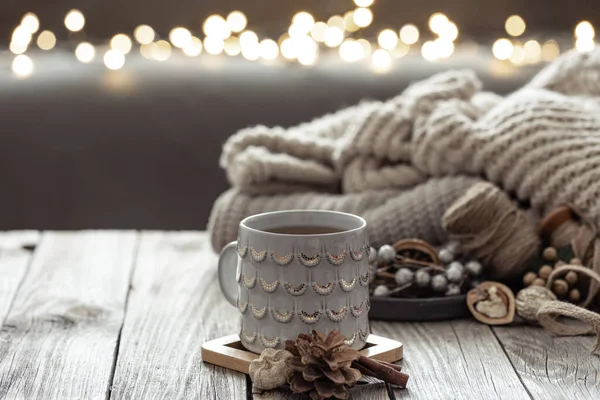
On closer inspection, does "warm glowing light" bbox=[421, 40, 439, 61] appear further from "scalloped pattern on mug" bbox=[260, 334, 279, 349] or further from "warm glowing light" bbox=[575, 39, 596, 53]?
"scalloped pattern on mug" bbox=[260, 334, 279, 349]

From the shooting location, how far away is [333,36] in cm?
176

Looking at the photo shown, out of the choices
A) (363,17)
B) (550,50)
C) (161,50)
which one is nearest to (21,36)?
(161,50)

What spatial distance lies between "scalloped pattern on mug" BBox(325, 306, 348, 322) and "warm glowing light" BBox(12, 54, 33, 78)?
3.50ft

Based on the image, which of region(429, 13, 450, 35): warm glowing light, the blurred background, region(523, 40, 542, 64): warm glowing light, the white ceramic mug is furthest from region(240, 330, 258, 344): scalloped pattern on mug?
region(429, 13, 450, 35): warm glowing light

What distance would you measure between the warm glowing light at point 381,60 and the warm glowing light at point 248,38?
9.8 inches

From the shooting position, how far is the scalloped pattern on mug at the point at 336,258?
0.61 m

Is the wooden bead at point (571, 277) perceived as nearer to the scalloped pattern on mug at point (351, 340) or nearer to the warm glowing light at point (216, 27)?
the scalloped pattern on mug at point (351, 340)

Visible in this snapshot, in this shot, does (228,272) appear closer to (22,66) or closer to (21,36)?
(22,66)

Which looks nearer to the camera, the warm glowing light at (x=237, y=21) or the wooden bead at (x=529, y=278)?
the wooden bead at (x=529, y=278)

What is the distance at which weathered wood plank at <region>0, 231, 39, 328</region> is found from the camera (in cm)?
84

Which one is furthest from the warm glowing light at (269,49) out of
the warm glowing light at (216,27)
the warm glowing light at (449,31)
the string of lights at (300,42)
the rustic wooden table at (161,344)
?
the rustic wooden table at (161,344)

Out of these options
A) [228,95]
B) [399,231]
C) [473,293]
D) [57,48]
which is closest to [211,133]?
[228,95]

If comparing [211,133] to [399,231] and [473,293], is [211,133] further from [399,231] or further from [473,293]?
[473,293]

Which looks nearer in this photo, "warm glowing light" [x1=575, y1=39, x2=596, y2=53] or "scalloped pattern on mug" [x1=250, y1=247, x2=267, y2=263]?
"scalloped pattern on mug" [x1=250, y1=247, x2=267, y2=263]
